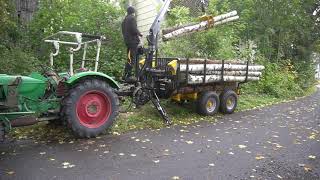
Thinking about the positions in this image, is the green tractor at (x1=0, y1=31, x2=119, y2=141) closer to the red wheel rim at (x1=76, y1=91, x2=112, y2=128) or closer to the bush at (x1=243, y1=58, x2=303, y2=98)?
the red wheel rim at (x1=76, y1=91, x2=112, y2=128)

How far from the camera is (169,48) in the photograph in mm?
13859

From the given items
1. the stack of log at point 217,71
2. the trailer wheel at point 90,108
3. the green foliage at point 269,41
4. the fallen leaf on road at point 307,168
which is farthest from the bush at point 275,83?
the fallen leaf on road at point 307,168

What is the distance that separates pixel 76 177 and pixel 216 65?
591cm

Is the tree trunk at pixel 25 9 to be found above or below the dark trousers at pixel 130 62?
above

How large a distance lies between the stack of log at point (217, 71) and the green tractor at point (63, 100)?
2427 millimetres

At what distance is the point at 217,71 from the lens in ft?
35.1

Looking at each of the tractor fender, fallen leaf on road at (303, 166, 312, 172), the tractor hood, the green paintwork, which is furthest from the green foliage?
fallen leaf on road at (303, 166, 312, 172)

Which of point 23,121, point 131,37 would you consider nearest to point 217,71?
point 131,37

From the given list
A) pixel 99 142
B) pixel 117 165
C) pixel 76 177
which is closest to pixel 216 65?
pixel 99 142

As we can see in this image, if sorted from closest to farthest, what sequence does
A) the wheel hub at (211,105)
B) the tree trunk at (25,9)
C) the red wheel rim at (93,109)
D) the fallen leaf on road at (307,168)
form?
the fallen leaf on road at (307,168), the red wheel rim at (93,109), the wheel hub at (211,105), the tree trunk at (25,9)

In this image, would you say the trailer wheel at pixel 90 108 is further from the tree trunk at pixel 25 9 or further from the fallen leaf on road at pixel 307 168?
the tree trunk at pixel 25 9

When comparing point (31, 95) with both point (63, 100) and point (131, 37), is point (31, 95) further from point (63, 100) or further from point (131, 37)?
point (131, 37)

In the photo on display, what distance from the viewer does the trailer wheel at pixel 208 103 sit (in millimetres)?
10453

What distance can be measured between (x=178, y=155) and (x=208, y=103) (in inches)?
155
